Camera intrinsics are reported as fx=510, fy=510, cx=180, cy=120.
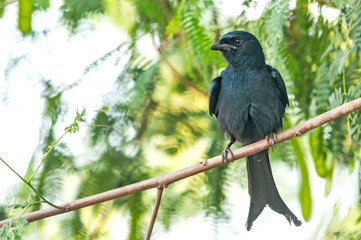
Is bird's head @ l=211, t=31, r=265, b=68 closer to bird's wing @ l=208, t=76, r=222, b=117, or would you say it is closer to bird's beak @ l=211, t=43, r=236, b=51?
bird's beak @ l=211, t=43, r=236, b=51

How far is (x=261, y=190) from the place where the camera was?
329cm

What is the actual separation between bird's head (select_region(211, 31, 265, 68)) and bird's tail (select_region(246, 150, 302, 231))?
0.63 meters

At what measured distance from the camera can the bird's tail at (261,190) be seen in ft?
10.3

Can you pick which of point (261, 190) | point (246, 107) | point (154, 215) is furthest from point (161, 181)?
point (246, 107)

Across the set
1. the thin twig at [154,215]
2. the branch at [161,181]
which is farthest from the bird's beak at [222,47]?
the thin twig at [154,215]

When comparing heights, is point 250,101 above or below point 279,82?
below

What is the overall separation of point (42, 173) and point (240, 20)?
5.18ft

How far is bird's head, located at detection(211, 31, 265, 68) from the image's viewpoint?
334cm

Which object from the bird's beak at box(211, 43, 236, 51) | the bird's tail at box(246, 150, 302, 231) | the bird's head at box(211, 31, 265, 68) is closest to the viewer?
→ the bird's tail at box(246, 150, 302, 231)

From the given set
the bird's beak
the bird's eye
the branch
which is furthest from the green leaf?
the branch

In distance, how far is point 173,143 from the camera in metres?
3.44

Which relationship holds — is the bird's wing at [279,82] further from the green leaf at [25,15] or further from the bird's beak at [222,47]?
the green leaf at [25,15]

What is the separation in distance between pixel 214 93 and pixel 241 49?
0.35 metres

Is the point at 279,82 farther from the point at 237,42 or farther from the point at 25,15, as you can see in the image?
the point at 25,15
